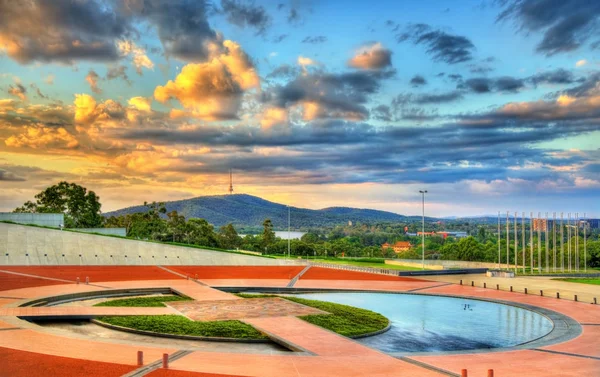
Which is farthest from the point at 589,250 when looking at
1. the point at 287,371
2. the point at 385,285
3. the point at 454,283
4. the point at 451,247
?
the point at 287,371

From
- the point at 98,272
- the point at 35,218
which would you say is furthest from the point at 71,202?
the point at 98,272

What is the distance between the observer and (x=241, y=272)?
155 feet

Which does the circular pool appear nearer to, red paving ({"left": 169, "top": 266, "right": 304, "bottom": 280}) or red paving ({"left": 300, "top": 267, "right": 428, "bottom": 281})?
red paving ({"left": 300, "top": 267, "right": 428, "bottom": 281})

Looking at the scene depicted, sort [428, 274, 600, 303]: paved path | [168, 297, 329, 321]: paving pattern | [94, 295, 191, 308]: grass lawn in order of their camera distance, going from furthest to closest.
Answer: [428, 274, 600, 303]: paved path < [94, 295, 191, 308]: grass lawn < [168, 297, 329, 321]: paving pattern

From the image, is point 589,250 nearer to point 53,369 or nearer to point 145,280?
point 145,280

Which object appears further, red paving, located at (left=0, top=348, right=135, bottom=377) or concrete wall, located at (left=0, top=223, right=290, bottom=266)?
concrete wall, located at (left=0, top=223, right=290, bottom=266)

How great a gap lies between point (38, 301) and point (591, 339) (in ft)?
80.5

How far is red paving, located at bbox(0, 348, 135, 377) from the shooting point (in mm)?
14250

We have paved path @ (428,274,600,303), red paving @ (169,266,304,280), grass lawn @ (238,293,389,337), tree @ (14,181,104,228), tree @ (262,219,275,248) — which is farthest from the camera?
tree @ (262,219,275,248)

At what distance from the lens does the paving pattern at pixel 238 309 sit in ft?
78.2

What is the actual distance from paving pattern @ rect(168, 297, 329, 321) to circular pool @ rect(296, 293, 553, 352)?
3.93 metres

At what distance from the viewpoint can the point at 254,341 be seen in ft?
63.3

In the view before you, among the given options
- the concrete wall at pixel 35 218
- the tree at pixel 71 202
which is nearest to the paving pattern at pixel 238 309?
the concrete wall at pixel 35 218

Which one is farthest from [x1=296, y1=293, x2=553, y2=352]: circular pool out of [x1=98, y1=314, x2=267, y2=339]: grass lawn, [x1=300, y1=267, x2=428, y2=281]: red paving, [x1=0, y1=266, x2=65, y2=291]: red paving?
[x1=0, y1=266, x2=65, y2=291]: red paving
